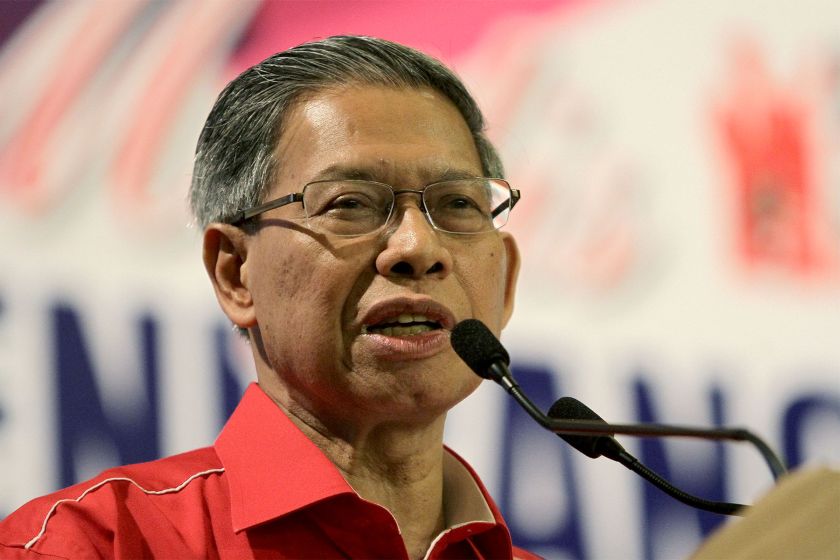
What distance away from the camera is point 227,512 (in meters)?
1.69

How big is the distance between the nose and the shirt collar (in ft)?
1.03

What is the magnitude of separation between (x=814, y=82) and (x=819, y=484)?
84.2 inches

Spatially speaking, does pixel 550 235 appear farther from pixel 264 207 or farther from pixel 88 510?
pixel 88 510

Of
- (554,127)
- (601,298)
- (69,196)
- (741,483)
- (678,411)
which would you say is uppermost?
(554,127)

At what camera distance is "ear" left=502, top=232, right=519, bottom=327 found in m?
2.06

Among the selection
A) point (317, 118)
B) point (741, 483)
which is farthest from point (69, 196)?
point (741, 483)

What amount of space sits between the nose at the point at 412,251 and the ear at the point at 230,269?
29cm

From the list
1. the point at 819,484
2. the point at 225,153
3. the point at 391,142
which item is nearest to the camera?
the point at 819,484

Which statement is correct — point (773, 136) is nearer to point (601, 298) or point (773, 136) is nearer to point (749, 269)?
point (749, 269)

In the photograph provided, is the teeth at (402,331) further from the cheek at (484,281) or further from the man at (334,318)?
the cheek at (484,281)

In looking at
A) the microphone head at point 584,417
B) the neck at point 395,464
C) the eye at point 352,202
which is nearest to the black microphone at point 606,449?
the microphone head at point 584,417

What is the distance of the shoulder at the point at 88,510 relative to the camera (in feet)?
5.12

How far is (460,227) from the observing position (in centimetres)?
183

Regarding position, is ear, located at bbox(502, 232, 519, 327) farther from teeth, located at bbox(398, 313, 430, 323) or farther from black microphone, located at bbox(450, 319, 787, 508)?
black microphone, located at bbox(450, 319, 787, 508)
